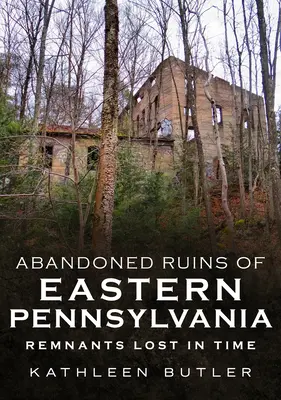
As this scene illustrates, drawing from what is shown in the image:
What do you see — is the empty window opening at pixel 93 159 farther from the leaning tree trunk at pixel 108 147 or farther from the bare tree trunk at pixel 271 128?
the bare tree trunk at pixel 271 128

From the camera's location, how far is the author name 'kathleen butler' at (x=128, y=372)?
4.39 metres

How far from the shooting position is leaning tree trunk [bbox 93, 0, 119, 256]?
5.71 metres

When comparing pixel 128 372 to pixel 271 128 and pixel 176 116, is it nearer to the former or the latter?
pixel 271 128

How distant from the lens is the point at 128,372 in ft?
14.8

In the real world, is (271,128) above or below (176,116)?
below

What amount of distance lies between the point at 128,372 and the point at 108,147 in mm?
3411

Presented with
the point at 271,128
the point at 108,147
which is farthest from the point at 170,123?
the point at 108,147

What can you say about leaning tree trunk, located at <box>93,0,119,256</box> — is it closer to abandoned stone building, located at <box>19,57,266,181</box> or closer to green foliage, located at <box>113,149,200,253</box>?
green foliage, located at <box>113,149,200,253</box>

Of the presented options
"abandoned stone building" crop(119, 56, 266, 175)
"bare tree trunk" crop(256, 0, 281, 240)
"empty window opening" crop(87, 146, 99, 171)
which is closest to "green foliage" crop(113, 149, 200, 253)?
"empty window opening" crop(87, 146, 99, 171)

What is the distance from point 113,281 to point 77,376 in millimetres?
1274

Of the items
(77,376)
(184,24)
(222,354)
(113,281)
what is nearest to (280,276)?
(222,354)

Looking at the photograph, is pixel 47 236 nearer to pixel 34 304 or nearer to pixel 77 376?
pixel 34 304

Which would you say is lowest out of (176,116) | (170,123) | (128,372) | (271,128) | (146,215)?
(128,372)

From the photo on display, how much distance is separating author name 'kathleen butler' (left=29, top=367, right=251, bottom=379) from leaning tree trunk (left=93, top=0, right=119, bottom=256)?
5.67 feet
